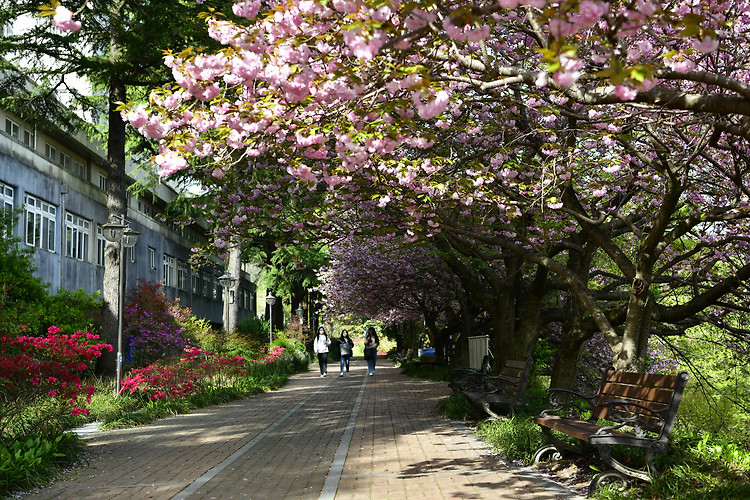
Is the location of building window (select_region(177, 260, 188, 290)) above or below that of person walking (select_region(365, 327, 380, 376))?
above

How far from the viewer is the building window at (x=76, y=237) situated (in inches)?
1023

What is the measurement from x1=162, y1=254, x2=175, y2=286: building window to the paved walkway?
25625 millimetres

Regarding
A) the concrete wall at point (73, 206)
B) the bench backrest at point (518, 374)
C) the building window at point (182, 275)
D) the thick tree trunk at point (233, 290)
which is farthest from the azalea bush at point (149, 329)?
the building window at point (182, 275)

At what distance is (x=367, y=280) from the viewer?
98.0ft

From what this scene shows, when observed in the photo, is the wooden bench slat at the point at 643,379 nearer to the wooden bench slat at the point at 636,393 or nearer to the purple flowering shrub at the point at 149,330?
the wooden bench slat at the point at 636,393

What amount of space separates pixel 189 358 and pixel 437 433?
9.36 meters

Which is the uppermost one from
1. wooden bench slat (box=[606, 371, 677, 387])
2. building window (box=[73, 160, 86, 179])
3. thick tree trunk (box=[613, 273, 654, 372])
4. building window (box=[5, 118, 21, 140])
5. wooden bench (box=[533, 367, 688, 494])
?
building window (box=[73, 160, 86, 179])

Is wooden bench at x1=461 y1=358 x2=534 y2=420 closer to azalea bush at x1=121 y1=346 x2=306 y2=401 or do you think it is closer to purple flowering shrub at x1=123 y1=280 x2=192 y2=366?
azalea bush at x1=121 y1=346 x2=306 y2=401

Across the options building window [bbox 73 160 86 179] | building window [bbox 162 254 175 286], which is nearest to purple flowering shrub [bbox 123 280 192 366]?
building window [bbox 73 160 86 179]

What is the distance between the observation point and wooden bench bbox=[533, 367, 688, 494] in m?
6.57

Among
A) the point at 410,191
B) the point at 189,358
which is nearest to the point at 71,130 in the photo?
the point at 189,358

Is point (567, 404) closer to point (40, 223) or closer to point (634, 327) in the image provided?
point (634, 327)

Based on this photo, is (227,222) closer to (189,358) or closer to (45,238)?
(189,358)

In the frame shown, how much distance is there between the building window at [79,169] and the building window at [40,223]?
4205 mm
